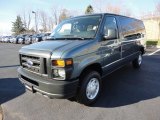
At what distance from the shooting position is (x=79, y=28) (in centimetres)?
447

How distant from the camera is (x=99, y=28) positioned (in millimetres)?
4129

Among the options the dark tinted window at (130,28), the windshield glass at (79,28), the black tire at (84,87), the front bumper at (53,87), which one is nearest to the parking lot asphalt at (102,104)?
the black tire at (84,87)

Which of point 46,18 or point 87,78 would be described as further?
point 46,18

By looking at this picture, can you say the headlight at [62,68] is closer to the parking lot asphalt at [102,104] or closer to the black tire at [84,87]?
the black tire at [84,87]

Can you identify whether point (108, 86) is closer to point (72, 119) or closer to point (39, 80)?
point (72, 119)

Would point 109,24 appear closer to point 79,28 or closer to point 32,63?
point 79,28

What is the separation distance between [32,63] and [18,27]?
6758 centimetres

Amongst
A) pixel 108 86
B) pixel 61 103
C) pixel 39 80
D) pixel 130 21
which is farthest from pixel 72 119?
pixel 130 21

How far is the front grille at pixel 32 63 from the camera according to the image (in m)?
3.54

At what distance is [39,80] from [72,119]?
104cm

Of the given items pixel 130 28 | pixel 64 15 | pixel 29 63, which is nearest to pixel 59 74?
pixel 29 63

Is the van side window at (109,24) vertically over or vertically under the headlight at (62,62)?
over

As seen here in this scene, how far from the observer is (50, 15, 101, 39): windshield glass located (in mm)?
4160

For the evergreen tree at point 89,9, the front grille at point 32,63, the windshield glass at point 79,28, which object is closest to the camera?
the front grille at point 32,63
